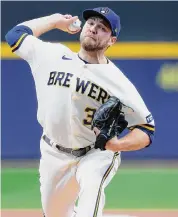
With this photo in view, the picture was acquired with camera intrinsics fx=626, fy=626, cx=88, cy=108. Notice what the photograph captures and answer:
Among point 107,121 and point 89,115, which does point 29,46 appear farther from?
point 107,121

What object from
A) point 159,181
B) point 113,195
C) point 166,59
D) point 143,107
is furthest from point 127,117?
point 166,59

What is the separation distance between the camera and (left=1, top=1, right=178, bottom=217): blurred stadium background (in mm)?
8852

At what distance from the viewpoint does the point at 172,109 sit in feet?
29.7

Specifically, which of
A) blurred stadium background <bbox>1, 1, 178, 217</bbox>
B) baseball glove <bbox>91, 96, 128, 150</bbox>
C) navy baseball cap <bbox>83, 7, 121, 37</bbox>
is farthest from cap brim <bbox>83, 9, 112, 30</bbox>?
blurred stadium background <bbox>1, 1, 178, 217</bbox>

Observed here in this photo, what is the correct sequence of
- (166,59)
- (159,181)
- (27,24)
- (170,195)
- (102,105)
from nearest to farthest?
(102,105) → (27,24) → (170,195) → (159,181) → (166,59)

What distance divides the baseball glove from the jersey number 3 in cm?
30

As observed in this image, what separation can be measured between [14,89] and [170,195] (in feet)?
10.1

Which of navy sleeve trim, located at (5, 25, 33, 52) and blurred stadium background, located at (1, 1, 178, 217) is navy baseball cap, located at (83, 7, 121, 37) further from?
blurred stadium background, located at (1, 1, 178, 217)

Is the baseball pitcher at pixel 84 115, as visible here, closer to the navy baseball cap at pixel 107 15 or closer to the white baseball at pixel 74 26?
the navy baseball cap at pixel 107 15

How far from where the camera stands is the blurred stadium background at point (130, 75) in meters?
8.85

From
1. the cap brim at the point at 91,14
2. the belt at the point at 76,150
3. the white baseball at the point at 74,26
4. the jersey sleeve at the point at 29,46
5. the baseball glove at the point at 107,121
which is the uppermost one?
the cap brim at the point at 91,14

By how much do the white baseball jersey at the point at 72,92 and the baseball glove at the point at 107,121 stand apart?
0.18 metres

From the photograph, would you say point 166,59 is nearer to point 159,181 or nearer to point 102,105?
point 159,181

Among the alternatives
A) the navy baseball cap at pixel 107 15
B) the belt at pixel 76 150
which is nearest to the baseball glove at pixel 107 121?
the belt at pixel 76 150
